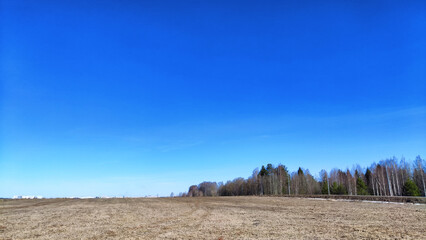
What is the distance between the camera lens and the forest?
67938 mm

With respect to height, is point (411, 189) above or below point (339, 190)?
above

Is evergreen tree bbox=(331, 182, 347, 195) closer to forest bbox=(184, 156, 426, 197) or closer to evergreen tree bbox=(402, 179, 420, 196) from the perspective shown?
forest bbox=(184, 156, 426, 197)

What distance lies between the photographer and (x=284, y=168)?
4825 inches

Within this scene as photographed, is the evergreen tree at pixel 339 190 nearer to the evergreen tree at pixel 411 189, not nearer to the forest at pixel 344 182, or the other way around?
the forest at pixel 344 182

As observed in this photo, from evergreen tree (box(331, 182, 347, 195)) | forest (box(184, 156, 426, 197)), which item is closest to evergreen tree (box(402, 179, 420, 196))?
forest (box(184, 156, 426, 197))

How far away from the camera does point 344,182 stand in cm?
9081

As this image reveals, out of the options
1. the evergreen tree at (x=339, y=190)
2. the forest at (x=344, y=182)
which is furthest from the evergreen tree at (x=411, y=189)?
the evergreen tree at (x=339, y=190)

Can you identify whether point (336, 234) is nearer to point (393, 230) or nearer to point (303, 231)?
point (303, 231)

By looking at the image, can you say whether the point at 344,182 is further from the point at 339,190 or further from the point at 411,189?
the point at 411,189

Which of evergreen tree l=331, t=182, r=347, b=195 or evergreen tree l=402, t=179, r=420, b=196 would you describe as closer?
evergreen tree l=402, t=179, r=420, b=196

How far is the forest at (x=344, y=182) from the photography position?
223 ft

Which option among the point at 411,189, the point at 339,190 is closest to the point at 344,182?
the point at 339,190

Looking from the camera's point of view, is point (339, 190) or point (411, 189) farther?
point (339, 190)

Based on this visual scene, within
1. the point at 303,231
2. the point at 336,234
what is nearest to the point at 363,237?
the point at 336,234
